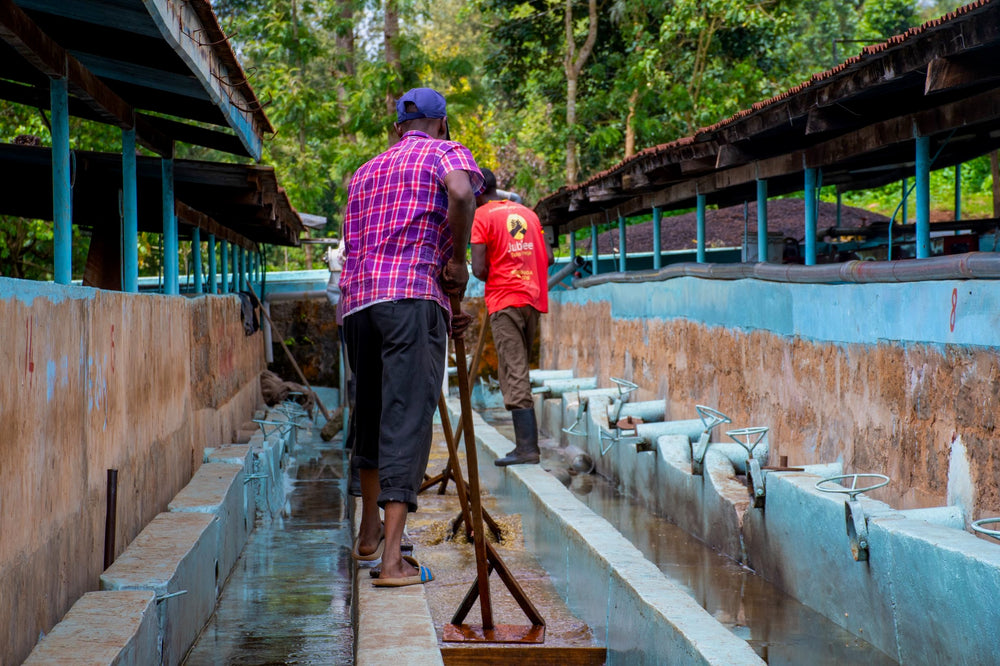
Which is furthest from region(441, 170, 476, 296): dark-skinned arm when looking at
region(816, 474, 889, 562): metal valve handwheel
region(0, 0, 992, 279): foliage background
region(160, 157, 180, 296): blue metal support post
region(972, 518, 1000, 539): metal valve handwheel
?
region(0, 0, 992, 279): foliage background

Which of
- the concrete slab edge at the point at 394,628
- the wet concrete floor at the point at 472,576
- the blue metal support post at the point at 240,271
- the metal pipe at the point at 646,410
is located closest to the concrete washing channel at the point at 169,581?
the concrete slab edge at the point at 394,628

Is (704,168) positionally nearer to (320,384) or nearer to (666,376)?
(666,376)

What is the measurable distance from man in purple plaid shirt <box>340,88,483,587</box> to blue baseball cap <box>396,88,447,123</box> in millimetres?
167

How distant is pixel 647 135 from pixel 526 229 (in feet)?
49.6

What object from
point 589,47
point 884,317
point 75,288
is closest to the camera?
point 75,288

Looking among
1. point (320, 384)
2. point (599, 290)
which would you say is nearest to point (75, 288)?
point (599, 290)

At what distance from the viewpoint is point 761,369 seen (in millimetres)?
7234

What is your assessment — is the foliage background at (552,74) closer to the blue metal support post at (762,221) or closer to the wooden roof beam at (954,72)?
the blue metal support post at (762,221)

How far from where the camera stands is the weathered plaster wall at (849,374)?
4.62 m

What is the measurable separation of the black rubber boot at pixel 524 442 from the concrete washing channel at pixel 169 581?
180 centimetres

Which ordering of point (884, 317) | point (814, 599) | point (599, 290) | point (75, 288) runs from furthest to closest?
point (599, 290), point (884, 317), point (814, 599), point (75, 288)

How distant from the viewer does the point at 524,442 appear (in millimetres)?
7641

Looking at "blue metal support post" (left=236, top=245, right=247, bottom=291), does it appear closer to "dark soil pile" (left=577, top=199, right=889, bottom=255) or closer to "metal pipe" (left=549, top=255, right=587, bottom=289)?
"metal pipe" (left=549, top=255, right=587, bottom=289)

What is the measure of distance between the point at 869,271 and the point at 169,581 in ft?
12.1
